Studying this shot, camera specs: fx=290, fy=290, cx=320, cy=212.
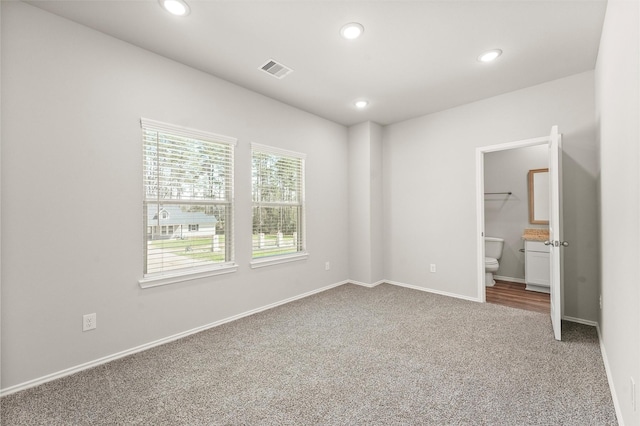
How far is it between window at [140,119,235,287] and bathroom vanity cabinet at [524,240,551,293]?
436 cm

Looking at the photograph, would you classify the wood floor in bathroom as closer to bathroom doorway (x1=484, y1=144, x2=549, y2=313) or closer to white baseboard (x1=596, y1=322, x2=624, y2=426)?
bathroom doorway (x1=484, y1=144, x2=549, y2=313)

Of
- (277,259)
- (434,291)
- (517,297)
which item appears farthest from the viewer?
(434,291)

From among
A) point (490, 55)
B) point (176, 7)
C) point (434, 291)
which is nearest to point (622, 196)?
point (490, 55)

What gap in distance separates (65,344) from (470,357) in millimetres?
3135

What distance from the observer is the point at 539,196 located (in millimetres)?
4727

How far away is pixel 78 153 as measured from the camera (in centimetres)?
224

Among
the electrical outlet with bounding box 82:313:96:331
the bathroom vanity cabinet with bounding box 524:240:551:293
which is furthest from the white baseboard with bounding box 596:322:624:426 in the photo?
the electrical outlet with bounding box 82:313:96:331

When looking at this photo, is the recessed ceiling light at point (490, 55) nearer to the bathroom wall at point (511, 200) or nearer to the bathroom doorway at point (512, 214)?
the bathroom doorway at point (512, 214)

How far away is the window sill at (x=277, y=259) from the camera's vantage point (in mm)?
3485

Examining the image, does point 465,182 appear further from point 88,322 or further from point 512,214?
point 88,322

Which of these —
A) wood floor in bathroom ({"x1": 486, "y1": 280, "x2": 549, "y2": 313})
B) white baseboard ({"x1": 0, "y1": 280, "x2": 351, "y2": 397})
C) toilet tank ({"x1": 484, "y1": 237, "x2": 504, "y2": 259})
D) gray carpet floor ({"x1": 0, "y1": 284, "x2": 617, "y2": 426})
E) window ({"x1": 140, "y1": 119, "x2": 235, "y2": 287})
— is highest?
window ({"x1": 140, "y1": 119, "x2": 235, "y2": 287})

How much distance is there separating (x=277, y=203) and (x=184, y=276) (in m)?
1.44

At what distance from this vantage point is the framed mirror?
4.66m

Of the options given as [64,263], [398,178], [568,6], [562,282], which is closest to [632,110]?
[568,6]
